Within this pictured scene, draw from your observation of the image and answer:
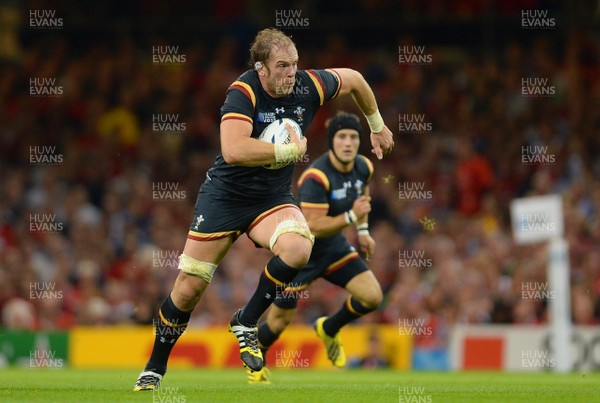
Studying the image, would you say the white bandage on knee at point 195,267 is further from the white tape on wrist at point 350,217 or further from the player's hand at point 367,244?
the player's hand at point 367,244

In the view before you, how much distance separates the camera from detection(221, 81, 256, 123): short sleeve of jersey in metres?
9.72

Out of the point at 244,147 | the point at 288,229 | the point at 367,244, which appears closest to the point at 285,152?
the point at 244,147

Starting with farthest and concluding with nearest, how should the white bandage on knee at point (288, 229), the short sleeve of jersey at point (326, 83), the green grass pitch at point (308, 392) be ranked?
1. the short sleeve of jersey at point (326, 83)
2. the white bandage on knee at point (288, 229)
3. the green grass pitch at point (308, 392)

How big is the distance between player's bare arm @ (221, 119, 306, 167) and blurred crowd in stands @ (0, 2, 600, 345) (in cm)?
967

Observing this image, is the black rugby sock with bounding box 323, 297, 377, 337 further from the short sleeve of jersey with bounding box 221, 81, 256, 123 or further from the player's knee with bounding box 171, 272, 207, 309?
the short sleeve of jersey with bounding box 221, 81, 256, 123

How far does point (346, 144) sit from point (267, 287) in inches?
139

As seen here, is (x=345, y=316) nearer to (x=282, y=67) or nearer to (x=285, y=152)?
(x=285, y=152)

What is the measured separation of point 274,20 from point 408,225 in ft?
19.2

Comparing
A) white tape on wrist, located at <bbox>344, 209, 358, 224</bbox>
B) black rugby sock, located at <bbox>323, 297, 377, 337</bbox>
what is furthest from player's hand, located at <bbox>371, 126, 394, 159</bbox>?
black rugby sock, located at <bbox>323, 297, 377, 337</bbox>

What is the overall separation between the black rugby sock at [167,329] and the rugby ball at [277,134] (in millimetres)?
1476

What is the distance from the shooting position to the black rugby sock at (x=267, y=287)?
10039 millimetres

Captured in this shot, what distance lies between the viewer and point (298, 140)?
383 inches

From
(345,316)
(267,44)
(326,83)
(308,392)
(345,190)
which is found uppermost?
(267,44)

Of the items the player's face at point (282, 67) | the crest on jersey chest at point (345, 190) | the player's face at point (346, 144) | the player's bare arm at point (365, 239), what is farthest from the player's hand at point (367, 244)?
the player's face at point (282, 67)
